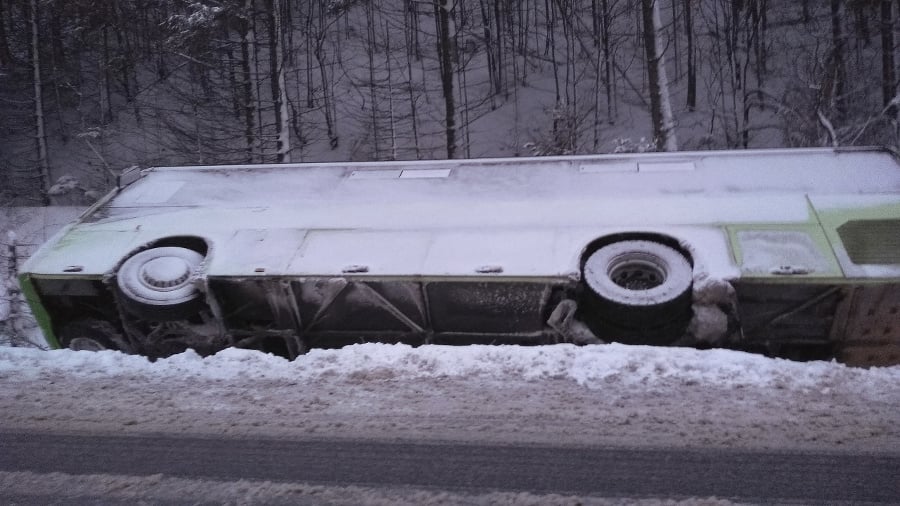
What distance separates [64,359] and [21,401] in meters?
0.80

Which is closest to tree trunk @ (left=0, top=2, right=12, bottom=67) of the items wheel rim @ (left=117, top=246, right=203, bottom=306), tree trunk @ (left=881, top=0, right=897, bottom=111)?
wheel rim @ (left=117, top=246, right=203, bottom=306)

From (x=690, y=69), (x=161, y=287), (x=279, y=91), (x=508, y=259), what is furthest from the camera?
(x=690, y=69)

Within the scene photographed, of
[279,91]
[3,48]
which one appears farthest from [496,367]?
[3,48]

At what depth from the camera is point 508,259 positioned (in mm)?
5562

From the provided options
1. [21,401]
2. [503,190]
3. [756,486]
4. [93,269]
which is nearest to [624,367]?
[756,486]

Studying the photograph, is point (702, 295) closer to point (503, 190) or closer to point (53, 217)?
point (503, 190)

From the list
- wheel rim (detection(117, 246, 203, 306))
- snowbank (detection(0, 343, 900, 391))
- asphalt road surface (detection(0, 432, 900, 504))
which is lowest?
snowbank (detection(0, 343, 900, 391))

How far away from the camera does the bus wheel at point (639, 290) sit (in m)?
5.32

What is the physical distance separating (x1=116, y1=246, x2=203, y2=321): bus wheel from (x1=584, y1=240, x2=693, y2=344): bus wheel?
10.7ft

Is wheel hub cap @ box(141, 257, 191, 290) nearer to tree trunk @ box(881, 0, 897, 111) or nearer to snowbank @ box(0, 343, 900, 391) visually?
snowbank @ box(0, 343, 900, 391)

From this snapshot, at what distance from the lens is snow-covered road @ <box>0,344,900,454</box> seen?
3.65 meters

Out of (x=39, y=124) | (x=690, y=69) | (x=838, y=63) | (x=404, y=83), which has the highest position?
(x=838, y=63)

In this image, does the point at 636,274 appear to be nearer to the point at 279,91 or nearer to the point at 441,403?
the point at 441,403

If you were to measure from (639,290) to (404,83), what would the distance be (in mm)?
25387
